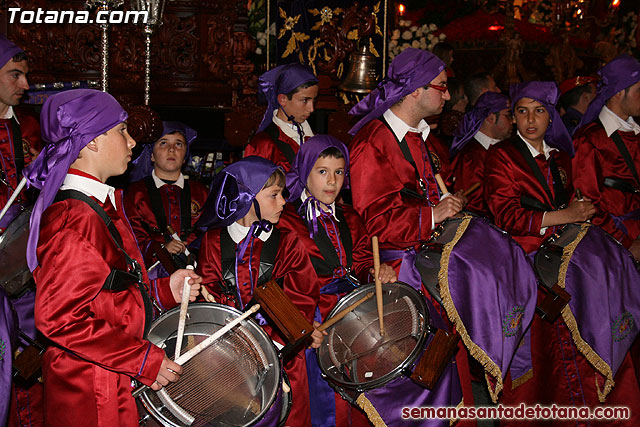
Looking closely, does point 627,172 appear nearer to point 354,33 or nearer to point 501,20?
point 354,33

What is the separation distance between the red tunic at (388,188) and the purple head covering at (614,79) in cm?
174

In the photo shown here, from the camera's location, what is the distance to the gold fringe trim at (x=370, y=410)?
3647 millimetres

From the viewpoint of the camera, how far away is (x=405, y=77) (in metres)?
4.44

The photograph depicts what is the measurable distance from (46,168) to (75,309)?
0.59 metres

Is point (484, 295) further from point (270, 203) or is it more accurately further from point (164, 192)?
point (164, 192)

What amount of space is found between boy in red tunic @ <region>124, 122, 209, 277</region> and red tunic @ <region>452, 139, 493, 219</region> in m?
2.12

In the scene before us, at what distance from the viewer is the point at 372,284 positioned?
371cm

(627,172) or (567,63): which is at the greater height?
(567,63)

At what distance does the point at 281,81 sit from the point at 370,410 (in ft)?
9.04

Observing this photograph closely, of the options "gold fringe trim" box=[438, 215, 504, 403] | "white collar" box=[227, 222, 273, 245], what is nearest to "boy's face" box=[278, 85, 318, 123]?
"white collar" box=[227, 222, 273, 245]

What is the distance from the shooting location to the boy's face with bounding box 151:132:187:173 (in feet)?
17.5

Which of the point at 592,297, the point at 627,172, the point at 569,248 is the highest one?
the point at 627,172

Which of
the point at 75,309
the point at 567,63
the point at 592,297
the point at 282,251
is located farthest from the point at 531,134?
the point at 567,63

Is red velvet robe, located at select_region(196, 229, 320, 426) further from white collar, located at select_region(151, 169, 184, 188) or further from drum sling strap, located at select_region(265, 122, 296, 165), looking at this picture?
white collar, located at select_region(151, 169, 184, 188)
